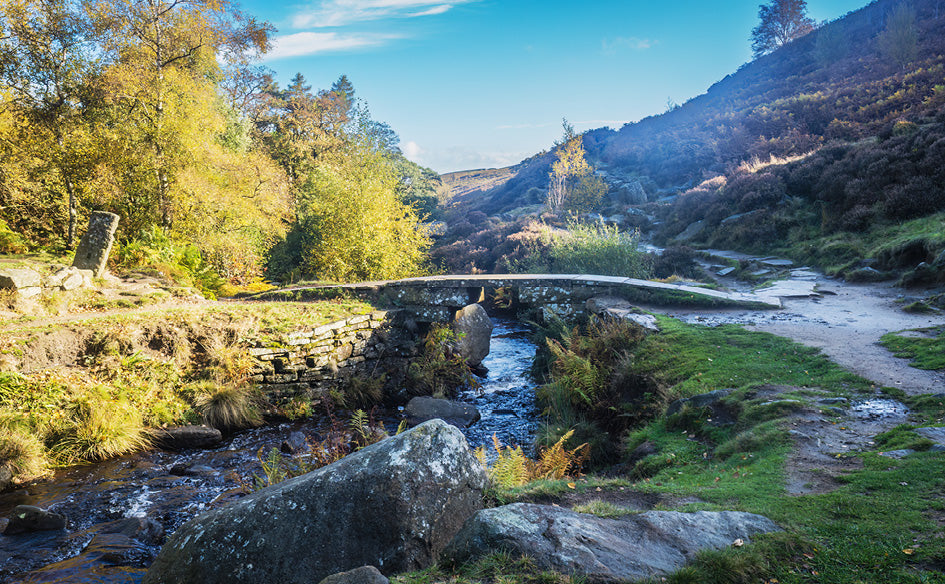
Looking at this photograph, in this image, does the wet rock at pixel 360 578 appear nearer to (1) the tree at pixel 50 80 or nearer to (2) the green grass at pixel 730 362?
(2) the green grass at pixel 730 362

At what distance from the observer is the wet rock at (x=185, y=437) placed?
23.3 ft

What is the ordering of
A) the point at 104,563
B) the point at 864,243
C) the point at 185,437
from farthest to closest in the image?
the point at 864,243 → the point at 185,437 → the point at 104,563

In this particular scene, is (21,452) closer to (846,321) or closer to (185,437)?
(185,437)

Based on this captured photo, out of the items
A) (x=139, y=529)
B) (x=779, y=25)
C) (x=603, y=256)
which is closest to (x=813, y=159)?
(x=603, y=256)

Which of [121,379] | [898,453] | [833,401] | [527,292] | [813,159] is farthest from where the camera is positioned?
[813,159]

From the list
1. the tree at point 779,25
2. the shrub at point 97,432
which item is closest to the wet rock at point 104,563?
the shrub at point 97,432

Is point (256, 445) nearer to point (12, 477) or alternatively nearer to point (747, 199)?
point (12, 477)

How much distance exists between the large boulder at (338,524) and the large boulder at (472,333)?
8.39m

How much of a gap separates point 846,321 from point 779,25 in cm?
5696

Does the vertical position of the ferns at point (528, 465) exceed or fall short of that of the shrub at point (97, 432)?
it falls short

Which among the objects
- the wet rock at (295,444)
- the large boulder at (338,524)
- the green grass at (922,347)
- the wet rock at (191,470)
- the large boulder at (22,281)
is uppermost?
Answer: the large boulder at (22,281)

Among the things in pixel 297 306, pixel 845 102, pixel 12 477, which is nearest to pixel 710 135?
pixel 845 102

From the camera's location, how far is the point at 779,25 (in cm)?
4909

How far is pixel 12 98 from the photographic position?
11.9 m
